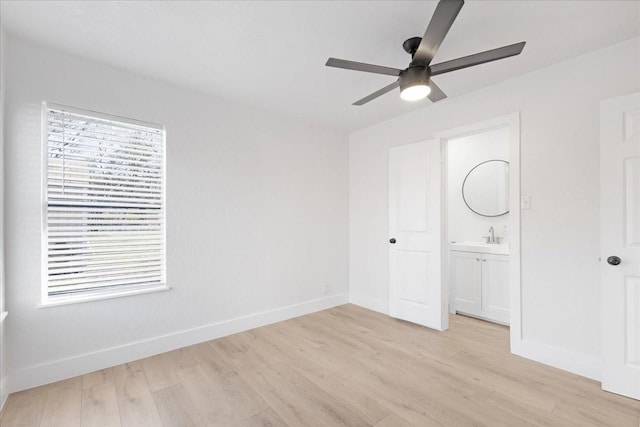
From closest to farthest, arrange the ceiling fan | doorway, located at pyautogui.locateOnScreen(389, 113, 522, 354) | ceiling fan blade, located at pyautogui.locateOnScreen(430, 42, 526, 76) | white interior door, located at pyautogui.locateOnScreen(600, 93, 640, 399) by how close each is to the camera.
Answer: the ceiling fan < ceiling fan blade, located at pyautogui.locateOnScreen(430, 42, 526, 76) < white interior door, located at pyautogui.locateOnScreen(600, 93, 640, 399) < doorway, located at pyautogui.locateOnScreen(389, 113, 522, 354)

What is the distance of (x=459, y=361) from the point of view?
2.60m

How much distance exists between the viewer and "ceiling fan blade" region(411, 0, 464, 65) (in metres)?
1.38

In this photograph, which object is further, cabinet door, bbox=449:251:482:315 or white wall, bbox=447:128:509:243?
white wall, bbox=447:128:509:243

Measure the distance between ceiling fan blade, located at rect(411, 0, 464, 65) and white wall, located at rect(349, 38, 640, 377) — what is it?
39.6 inches

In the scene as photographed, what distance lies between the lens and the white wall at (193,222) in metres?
2.19

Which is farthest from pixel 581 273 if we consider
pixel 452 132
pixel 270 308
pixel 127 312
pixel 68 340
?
pixel 68 340

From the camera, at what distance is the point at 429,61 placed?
192 cm

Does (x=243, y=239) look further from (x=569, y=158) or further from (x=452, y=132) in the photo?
(x=569, y=158)

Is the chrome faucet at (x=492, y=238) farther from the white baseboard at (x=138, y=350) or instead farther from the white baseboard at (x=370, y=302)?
the white baseboard at (x=138, y=350)

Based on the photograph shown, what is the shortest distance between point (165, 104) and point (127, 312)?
6.41ft

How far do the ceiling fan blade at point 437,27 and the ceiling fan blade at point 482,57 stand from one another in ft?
0.36

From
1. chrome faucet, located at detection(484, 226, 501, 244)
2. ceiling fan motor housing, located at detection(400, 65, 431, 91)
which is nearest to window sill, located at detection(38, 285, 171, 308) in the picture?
ceiling fan motor housing, located at detection(400, 65, 431, 91)

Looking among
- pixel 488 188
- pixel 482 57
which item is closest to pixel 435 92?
pixel 482 57

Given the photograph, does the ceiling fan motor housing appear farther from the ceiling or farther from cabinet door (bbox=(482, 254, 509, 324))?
cabinet door (bbox=(482, 254, 509, 324))
